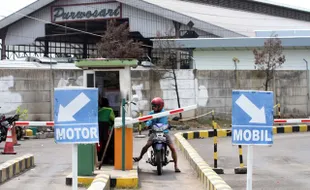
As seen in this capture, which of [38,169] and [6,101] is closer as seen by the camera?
[38,169]

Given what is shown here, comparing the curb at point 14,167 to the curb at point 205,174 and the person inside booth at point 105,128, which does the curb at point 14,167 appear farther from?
the curb at point 205,174

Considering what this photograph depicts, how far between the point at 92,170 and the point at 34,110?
36.0ft

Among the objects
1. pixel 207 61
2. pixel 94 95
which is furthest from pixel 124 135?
pixel 207 61

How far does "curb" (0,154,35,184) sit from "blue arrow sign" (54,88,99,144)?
3.53m

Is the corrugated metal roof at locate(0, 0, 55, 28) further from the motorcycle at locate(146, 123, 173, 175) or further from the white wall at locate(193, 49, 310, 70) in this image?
the motorcycle at locate(146, 123, 173, 175)

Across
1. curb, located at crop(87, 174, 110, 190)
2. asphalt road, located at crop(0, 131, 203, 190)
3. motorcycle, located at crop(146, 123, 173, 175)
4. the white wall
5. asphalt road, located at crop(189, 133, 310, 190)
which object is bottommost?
asphalt road, located at crop(189, 133, 310, 190)

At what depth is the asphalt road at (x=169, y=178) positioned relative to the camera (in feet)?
28.5

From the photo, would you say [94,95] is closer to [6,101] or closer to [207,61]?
[6,101]

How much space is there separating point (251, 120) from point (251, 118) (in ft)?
0.08

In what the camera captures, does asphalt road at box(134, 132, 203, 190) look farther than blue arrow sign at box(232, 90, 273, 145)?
Yes

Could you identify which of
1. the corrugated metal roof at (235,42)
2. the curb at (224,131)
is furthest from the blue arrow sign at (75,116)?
the corrugated metal roof at (235,42)

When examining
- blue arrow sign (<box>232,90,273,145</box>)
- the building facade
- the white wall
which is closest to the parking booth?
blue arrow sign (<box>232,90,273,145</box>)

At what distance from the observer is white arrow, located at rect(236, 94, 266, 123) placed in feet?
18.4

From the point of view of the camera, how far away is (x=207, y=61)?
2648cm
